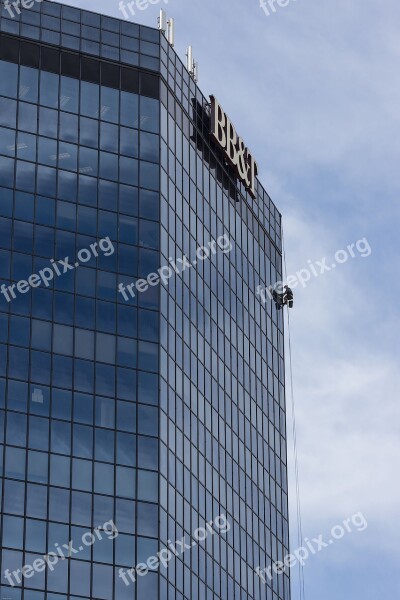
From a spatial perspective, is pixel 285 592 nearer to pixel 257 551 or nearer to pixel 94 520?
pixel 257 551

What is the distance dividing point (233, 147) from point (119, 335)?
26.1m

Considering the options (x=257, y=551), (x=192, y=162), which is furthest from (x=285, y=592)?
(x=192, y=162)

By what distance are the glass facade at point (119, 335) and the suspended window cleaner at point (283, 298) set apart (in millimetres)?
8044

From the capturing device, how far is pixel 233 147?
14238 cm

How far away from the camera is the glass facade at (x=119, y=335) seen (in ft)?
378

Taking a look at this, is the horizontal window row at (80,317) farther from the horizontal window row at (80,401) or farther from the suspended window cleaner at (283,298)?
the suspended window cleaner at (283,298)

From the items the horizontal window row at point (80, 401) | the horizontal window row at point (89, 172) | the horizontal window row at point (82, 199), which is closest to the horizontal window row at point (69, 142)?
the horizontal window row at point (89, 172)

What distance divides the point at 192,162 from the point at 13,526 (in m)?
36.1

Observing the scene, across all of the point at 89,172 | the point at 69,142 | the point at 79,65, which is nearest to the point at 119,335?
the point at 89,172

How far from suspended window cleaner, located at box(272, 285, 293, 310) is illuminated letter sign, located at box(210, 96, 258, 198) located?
8885 mm

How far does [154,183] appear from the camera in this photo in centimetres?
12862

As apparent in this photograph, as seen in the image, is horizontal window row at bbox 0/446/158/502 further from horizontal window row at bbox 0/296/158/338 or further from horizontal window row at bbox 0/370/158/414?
horizontal window row at bbox 0/296/158/338

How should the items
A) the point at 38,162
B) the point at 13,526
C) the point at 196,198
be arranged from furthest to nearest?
the point at 196,198 < the point at 38,162 < the point at 13,526

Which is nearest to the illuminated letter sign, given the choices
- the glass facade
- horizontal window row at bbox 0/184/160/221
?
the glass facade
